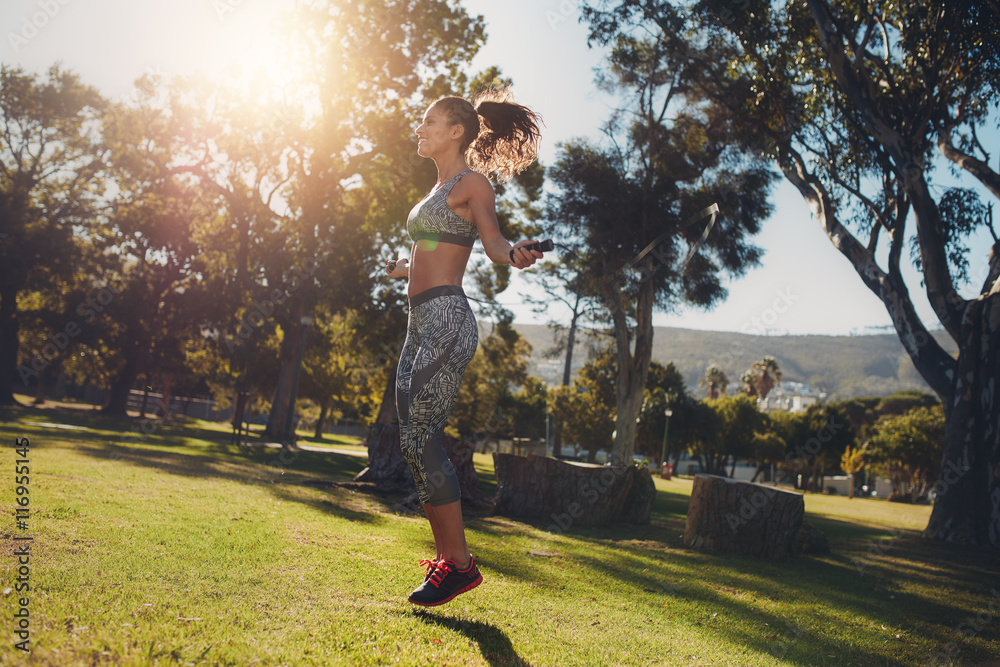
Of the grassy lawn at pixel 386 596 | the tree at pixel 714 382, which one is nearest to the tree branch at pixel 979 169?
the grassy lawn at pixel 386 596

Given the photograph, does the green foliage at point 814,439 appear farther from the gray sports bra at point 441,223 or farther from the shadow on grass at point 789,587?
the gray sports bra at point 441,223

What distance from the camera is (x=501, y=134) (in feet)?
12.1

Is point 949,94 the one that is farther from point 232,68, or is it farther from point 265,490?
point 232,68

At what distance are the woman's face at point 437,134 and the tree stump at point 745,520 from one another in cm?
467

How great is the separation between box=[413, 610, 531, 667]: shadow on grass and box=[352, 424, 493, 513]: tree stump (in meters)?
5.28

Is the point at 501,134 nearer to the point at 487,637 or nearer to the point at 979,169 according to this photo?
the point at 487,637

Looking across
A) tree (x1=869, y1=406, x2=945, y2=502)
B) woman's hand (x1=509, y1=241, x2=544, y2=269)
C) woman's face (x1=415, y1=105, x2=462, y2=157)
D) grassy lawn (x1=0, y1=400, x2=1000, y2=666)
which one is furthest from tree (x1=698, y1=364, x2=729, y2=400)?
woman's hand (x1=509, y1=241, x2=544, y2=269)

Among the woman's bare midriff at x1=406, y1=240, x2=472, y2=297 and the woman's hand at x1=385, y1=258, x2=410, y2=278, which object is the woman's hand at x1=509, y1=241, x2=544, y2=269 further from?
the woman's hand at x1=385, y1=258, x2=410, y2=278

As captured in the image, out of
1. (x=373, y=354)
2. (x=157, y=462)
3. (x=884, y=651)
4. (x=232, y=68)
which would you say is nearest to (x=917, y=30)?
(x=884, y=651)

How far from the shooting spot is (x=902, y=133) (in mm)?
11773

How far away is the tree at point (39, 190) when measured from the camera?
79.4 ft

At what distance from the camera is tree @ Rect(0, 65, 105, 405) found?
24.2 metres

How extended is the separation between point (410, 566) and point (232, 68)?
20954mm

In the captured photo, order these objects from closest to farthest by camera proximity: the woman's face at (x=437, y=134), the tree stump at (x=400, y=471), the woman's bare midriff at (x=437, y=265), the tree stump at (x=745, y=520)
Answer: the woman's bare midriff at (x=437, y=265), the woman's face at (x=437, y=134), the tree stump at (x=745, y=520), the tree stump at (x=400, y=471)
